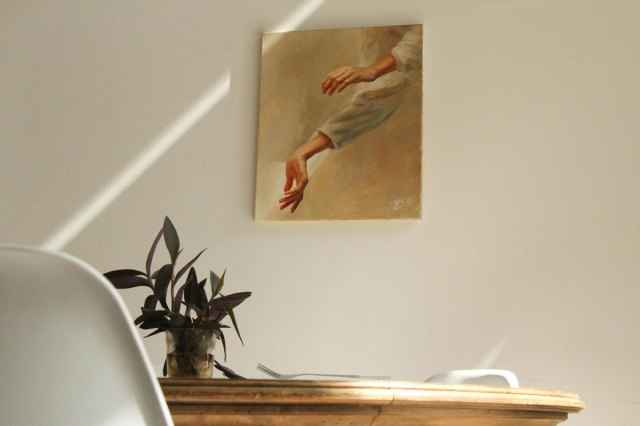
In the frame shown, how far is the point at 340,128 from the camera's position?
159 inches

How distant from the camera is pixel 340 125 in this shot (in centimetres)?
405

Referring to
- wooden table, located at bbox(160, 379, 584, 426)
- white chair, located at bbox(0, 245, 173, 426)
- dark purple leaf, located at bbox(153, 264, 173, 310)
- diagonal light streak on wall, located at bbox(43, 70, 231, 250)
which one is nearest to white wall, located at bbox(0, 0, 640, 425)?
diagonal light streak on wall, located at bbox(43, 70, 231, 250)

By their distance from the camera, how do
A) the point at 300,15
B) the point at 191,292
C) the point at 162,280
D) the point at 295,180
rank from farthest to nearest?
the point at 300,15 → the point at 295,180 → the point at 191,292 → the point at 162,280

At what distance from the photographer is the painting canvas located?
3928 millimetres

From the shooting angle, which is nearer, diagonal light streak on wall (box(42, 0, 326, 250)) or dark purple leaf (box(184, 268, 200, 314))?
dark purple leaf (box(184, 268, 200, 314))

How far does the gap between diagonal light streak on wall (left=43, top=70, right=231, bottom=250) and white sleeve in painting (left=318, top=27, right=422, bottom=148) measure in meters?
0.54

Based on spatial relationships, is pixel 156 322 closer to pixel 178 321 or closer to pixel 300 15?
pixel 178 321

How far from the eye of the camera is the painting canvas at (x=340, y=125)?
3.93 meters

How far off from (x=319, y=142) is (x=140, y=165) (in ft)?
2.74
